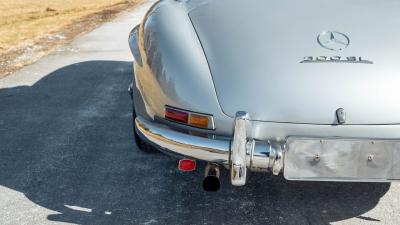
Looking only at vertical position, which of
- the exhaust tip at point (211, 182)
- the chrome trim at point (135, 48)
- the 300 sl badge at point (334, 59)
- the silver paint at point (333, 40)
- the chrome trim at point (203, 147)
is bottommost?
the exhaust tip at point (211, 182)

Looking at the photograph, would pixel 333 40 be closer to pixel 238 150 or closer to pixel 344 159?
pixel 344 159

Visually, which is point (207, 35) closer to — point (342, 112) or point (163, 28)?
point (163, 28)

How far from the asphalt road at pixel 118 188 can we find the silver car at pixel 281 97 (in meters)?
0.43

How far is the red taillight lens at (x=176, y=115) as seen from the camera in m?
2.52

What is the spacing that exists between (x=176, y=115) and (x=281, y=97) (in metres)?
0.56

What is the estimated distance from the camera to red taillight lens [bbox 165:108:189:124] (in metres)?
2.52

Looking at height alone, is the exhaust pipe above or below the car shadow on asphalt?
above

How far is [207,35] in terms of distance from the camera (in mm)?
2754

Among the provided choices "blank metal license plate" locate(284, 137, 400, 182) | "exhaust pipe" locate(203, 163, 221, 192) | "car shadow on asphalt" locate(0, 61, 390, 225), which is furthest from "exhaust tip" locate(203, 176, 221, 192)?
"blank metal license plate" locate(284, 137, 400, 182)

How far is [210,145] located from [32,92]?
364 cm

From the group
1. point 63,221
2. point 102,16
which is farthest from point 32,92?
point 102,16

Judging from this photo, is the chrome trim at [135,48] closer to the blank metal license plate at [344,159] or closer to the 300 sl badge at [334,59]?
the 300 sl badge at [334,59]

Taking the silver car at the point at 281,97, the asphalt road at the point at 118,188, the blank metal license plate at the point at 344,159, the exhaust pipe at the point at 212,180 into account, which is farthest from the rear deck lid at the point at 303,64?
the asphalt road at the point at 118,188

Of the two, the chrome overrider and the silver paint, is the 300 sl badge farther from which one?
the chrome overrider
